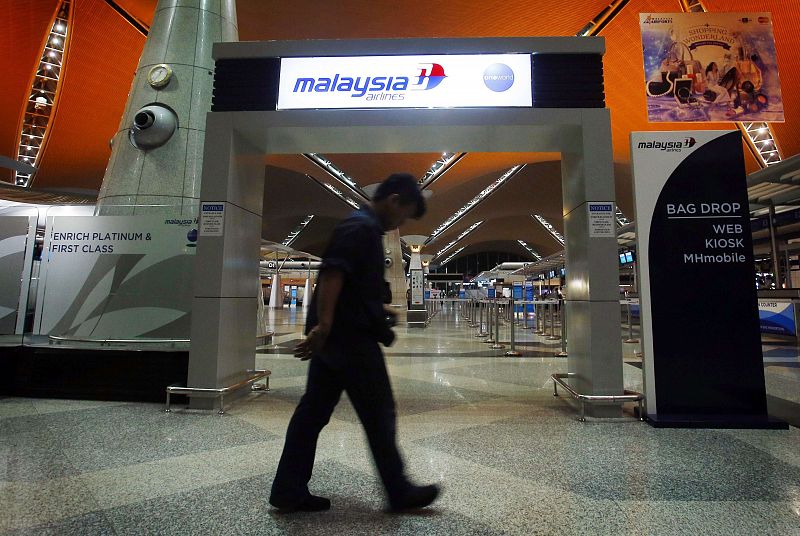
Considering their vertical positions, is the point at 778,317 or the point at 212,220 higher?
the point at 212,220

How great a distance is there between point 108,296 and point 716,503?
4972 mm

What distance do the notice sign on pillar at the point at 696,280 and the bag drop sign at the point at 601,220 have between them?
20cm

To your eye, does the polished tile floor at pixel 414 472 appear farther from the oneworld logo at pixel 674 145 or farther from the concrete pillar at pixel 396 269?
the concrete pillar at pixel 396 269

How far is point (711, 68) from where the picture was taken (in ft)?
19.1

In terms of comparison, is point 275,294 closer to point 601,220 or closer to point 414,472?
point 601,220

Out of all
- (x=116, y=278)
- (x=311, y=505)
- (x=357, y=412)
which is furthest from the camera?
(x=116, y=278)

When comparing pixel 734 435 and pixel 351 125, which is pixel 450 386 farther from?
pixel 351 125

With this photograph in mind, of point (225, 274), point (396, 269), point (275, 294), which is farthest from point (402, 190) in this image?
point (275, 294)

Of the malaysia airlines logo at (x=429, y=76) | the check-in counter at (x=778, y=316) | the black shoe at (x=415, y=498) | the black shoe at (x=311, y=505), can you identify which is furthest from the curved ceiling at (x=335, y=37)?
the black shoe at (x=311, y=505)

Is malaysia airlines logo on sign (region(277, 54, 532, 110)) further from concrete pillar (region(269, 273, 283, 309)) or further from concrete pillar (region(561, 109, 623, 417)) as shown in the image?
concrete pillar (region(269, 273, 283, 309))

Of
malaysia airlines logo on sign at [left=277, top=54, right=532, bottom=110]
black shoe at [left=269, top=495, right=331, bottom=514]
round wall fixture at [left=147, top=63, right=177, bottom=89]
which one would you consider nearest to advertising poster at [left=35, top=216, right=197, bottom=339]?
malaysia airlines logo on sign at [left=277, top=54, right=532, bottom=110]

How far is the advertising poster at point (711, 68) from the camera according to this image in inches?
226

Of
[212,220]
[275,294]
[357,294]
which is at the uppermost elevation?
[275,294]

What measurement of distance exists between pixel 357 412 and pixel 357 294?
0.46 meters
